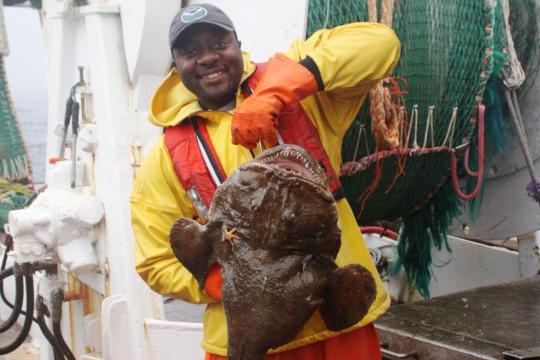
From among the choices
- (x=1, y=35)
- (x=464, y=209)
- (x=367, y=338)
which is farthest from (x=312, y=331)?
(x=1, y=35)

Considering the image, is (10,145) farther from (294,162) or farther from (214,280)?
(294,162)

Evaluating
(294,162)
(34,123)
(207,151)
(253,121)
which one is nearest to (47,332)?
(207,151)

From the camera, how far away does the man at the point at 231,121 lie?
228cm

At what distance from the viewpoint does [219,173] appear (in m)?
2.31

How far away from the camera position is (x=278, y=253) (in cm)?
195

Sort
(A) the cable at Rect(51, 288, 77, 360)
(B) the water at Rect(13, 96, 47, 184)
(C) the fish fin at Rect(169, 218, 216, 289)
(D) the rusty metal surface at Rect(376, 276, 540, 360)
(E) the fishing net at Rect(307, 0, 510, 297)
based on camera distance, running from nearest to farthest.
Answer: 1. (C) the fish fin at Rect(169, 218, 216, 289)
2. (D) the rusty metal surface at Rect(376, 276, 540, 360)
3. (E) the fishing net at Rect(307, 0, 510, 297)
4. (A) the cable at Rect(51, 288, 77, 360)
5. (B) the water at Rect(13, 96, 47, 184)

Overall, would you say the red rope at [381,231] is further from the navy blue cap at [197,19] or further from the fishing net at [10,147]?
the fishing net at [10,147]

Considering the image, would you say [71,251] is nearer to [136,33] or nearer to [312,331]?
[136,33]

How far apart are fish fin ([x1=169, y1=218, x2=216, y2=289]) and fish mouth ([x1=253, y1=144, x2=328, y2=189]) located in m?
0.25

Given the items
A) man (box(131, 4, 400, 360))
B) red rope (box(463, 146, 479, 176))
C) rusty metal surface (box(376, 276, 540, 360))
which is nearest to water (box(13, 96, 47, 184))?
red rope (box(463, 146, 479, 176))

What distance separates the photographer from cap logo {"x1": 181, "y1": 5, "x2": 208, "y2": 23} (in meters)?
2.33

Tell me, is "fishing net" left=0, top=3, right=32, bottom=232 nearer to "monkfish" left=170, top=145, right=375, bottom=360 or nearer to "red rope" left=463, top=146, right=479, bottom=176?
"red rope" left=463, top=146, right=479, bottom=176

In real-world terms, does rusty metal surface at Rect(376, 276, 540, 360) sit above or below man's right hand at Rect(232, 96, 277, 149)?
below

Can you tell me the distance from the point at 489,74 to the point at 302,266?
202 centimetres
